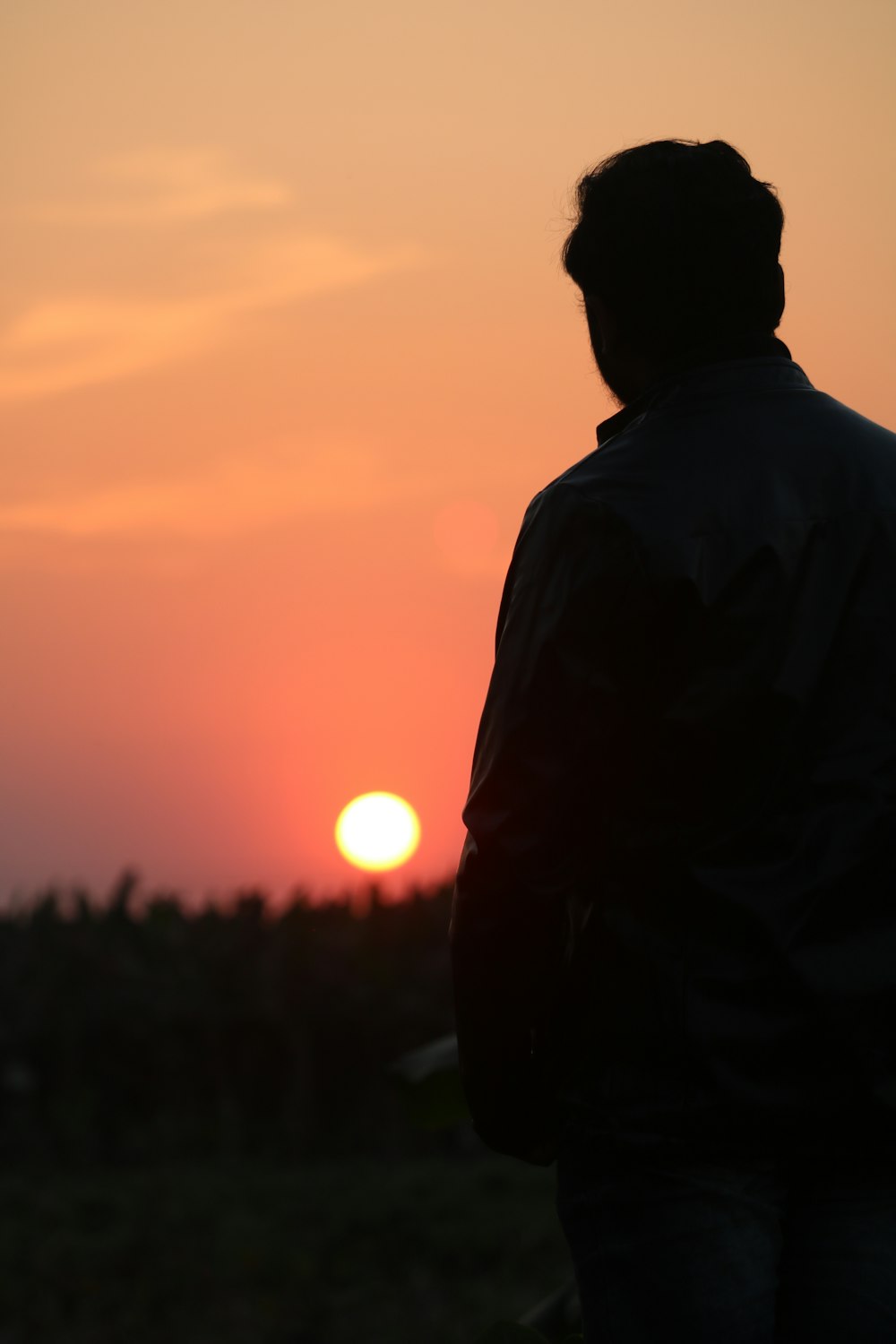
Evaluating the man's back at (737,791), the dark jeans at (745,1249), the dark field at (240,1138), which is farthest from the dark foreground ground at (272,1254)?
the man's back at (737,791)

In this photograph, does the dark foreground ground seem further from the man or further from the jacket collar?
the jacket collar

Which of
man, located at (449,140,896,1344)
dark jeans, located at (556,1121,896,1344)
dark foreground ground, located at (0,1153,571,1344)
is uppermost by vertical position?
man, located at (449,140,896,1344)

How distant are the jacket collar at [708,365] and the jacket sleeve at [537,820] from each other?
196mm

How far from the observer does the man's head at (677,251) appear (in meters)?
1.69

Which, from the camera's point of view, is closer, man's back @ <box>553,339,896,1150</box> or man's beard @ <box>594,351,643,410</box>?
man's back @ <box>553,339,896,1150</box>

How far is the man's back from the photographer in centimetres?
142

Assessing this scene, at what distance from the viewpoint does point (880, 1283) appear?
144 centimetres

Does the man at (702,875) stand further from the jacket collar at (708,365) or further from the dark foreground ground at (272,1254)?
the dark foreground ground at (272,1254)

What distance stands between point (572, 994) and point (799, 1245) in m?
0.32

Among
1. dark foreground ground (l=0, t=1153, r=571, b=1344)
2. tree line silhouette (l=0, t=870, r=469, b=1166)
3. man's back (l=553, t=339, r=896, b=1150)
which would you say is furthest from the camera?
tree line silhouette (l=0, t=870, r=469, b=1166)

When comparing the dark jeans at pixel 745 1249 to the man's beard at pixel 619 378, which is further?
the man's beard at pixel 619 378

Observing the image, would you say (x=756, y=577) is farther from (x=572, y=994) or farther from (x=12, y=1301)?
(x=12, y=1301)

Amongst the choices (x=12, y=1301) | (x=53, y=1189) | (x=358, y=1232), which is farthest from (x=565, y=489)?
(x=53, y=1189)

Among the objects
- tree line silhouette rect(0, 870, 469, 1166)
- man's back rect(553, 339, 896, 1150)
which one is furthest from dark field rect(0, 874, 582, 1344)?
man's back rect(553, 339, 896, 1150)
